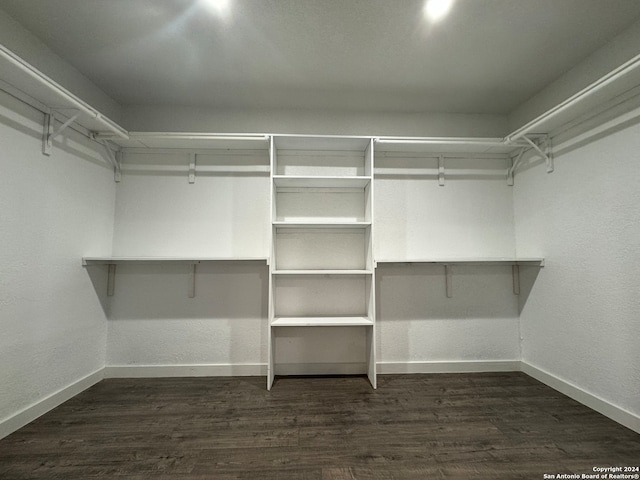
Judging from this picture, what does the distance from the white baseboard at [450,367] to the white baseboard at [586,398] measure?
0.48ft

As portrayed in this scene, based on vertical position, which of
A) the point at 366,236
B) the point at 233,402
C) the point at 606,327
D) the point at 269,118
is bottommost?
the point at 233,402

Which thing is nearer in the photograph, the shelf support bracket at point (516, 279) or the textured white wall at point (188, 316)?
the textured white wall at point (188, 316)

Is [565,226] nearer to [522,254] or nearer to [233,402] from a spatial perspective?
[522,254]

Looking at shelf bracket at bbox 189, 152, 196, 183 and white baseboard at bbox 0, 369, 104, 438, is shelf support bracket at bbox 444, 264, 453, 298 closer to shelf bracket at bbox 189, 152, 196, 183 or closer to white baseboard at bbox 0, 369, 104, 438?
shelf bracket at bbox 189, 152, 196, 183

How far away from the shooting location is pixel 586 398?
75.2 inches

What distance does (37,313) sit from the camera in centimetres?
178

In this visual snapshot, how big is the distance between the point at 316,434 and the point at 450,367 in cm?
149

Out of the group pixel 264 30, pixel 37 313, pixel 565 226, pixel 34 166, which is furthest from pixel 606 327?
pixel 34 166

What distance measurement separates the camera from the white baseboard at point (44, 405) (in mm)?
1602

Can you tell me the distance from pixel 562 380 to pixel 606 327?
1.90 ft

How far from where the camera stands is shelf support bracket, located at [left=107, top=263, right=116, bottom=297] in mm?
2402

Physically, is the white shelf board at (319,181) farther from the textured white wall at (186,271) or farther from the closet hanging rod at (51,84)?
the closet hanging rod at (51,84)

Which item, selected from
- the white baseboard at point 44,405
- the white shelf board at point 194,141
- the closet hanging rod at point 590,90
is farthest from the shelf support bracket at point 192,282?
the closet hanging rod at point 590,90

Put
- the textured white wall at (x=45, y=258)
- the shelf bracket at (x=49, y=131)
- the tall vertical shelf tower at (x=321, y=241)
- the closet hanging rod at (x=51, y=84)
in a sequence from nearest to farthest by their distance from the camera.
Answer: the closet hanging rod at (x=51, y=84), the textured white wall at (x=45, y=258), the shelf bracket at (x=49, y=131), the tall vertical shelf tower at (x=321, y=241)
